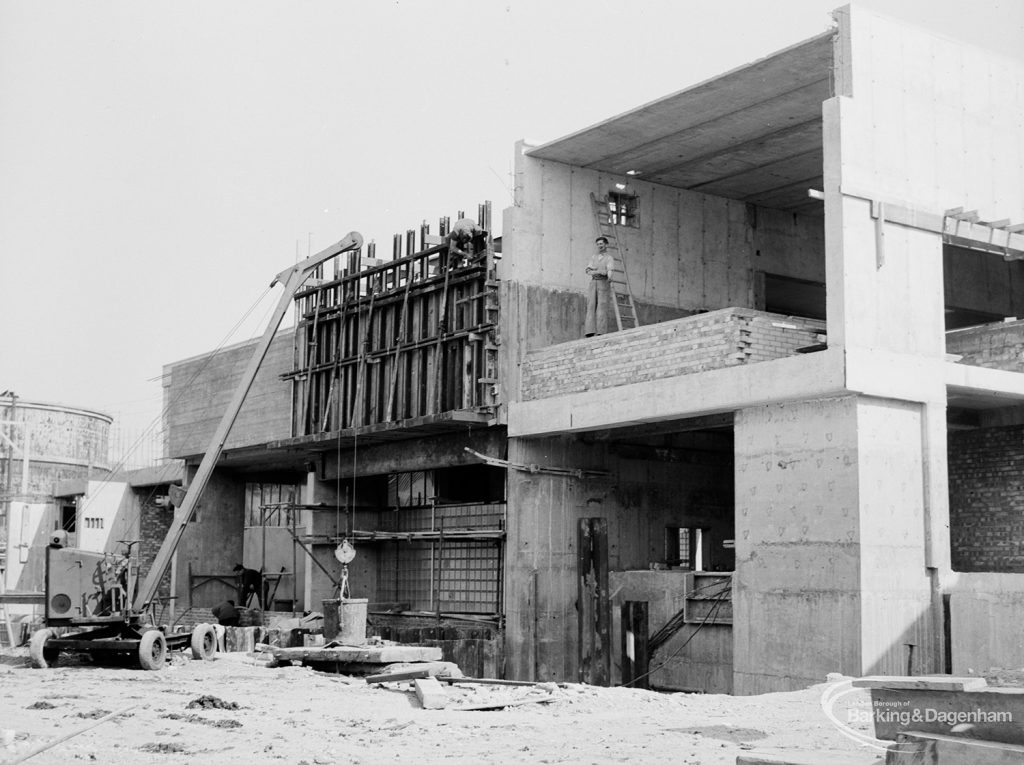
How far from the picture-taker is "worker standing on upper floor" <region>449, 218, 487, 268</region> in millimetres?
26812

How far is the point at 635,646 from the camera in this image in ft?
75.3

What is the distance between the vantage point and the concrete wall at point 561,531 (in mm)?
24594

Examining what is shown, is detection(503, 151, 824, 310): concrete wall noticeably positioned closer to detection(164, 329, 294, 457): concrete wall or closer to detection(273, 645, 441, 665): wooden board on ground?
detection(273, 645, 441, 665): wooden board on ground

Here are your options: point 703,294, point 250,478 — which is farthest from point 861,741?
point 250,478

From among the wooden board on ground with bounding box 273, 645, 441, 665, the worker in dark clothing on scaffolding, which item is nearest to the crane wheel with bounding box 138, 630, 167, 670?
the wooden board on ground with bounding box 273, 645, 441, 665

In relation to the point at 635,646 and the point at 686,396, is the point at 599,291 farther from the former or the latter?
the point at 635,646

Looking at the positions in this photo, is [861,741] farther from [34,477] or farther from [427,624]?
[34,477]

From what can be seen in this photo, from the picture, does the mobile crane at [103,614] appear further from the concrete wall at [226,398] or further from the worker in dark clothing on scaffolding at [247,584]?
the worker in dark clothing on scaffolding at [247,584]

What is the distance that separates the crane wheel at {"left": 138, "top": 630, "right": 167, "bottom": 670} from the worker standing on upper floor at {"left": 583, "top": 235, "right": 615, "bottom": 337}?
968cm

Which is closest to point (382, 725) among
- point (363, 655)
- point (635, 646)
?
point (363, 655)

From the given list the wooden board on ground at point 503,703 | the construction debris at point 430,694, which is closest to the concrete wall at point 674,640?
the construction debris at point 430,694

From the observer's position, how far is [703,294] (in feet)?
91.1

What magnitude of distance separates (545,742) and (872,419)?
345 inches

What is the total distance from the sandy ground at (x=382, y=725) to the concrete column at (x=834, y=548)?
9.05 feet
